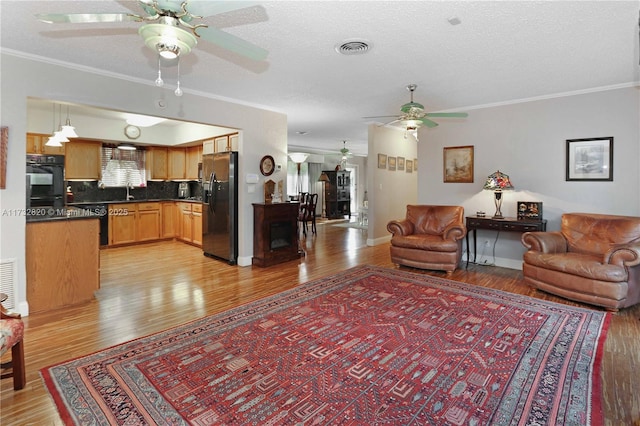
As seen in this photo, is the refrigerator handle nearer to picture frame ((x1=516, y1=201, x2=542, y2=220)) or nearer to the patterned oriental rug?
the patterned oriental rug

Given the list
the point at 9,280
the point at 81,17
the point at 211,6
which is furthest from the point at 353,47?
the point at 9,280

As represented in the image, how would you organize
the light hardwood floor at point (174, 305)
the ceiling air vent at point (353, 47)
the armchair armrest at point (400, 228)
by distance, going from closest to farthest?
1. the light hardwood floor at point (174, 305)
2. the ceiling air vent at point (353, 47)
3. the armchair armrest at point (400, 228)

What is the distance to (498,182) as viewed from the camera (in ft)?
16.2

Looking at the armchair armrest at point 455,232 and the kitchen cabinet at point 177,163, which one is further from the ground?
the kitchen cabinet at point 177,163

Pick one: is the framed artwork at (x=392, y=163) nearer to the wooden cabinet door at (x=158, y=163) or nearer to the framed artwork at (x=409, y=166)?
the framed artwork at (x=409, y=166)

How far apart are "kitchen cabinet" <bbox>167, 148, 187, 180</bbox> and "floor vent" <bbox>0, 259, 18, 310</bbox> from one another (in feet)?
15.9

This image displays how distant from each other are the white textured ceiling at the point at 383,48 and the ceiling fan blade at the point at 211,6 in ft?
2.49

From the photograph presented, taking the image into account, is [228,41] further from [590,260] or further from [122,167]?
[122,167]

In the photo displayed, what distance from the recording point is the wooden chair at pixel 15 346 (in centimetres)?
198

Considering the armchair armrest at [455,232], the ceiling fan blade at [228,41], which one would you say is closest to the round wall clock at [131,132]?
the ceiling fan blade at [228,41]

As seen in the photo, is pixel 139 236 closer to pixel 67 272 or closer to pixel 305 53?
pixel 67 272

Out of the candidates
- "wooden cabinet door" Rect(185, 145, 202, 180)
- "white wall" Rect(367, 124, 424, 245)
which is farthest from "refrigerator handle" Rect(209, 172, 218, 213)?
"white wall" Rect(367, 124, 424, 245)

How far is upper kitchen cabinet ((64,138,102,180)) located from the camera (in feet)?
21.1

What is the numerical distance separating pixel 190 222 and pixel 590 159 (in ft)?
23.2
